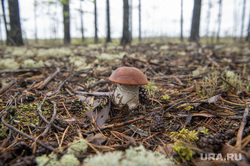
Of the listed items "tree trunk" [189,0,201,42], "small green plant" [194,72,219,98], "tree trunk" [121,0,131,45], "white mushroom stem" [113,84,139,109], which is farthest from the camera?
"tree trunk" [121,0,131,45]

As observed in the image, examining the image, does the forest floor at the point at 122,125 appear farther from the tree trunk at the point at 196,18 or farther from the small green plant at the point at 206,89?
the tree trunk at the point at 196,18

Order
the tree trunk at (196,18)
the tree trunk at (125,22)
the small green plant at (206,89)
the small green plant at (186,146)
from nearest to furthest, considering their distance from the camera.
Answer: the small green plant at (186,146) → the small green plant at (206,89) → the tree trunk at (196,18) → the tree trunk at (125,22)

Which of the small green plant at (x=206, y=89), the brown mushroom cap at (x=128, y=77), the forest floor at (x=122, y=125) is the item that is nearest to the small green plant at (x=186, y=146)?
the forest floor at (x=122, y=125)

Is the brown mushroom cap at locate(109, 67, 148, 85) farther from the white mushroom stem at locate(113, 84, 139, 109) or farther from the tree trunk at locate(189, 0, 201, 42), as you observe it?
the tree trunk at locate(189, 0, 201, 42)

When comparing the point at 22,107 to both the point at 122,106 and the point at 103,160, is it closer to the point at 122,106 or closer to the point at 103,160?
the point at 122,106

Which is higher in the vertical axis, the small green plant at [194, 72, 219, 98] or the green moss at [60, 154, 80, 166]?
the small green plant at [194, 72, 219, 98]

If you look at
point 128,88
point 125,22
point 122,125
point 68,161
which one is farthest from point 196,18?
point 68,161

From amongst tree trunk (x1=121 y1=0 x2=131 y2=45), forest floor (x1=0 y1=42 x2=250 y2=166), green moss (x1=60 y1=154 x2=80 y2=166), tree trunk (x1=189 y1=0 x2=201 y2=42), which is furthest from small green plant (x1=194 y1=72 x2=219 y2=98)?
tree trunk (x1=189 y1=0 x2=201 y2=42)

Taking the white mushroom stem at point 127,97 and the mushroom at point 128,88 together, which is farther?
the white mushroom stem at point 127,97
